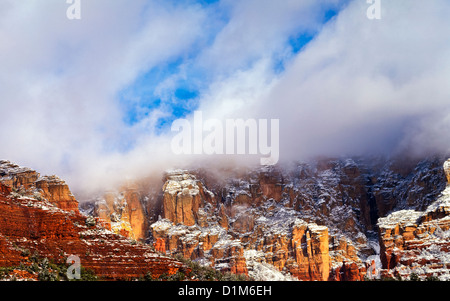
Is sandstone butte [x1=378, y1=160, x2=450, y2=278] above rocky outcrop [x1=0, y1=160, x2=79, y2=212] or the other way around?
the other way around

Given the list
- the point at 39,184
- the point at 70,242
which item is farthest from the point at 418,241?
the point at 70,242

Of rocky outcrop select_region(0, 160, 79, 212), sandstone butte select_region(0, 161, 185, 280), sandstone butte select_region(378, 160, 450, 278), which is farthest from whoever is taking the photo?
sandstone butte select_region(378, 160, 450, 278)

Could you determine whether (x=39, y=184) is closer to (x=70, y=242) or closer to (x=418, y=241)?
(x=70, y=242)

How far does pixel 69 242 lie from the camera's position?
69.4 meters

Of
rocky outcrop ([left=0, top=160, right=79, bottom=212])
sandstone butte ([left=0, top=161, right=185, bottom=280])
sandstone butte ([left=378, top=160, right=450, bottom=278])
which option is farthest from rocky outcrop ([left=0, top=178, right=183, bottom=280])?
sandstone butte ([left=378, top=160, right=450, bottom=278])

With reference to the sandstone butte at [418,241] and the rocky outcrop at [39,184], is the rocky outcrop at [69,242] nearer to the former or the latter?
the rocky outcrop at [39,184]

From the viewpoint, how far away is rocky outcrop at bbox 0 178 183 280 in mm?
66688

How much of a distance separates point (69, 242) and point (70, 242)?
0.16 metres

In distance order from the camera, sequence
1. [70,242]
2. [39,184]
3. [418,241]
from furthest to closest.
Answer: [418,241] → [39,184] → [70,242]

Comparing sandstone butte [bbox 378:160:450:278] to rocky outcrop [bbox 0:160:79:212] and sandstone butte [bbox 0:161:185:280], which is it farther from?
sandstone butte [bbox 0:161:185:280]

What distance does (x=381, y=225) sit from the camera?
18162cm

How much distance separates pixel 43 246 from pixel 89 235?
234 inches

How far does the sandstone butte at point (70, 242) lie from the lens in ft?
219
